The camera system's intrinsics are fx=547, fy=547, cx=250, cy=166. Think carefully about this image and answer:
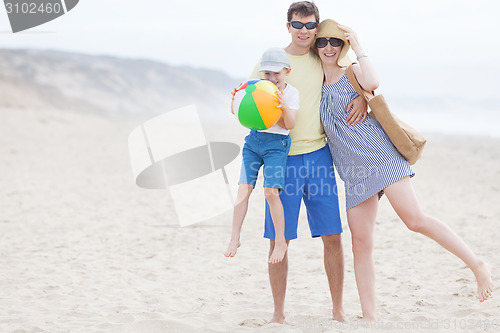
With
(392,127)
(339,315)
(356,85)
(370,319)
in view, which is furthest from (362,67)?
(339,315)

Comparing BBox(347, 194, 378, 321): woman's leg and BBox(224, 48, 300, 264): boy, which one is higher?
BBox(224, 48, 300, 264): boy

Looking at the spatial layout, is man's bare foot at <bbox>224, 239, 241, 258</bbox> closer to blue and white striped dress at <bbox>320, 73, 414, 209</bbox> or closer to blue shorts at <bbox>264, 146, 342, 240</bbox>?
blue shorts at <bbox>264, 146, 342, 240</bbox>

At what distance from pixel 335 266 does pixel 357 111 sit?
1119 millimetres

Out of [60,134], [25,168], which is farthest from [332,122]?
[60,134]

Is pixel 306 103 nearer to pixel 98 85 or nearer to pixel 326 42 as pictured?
pixel 326 42

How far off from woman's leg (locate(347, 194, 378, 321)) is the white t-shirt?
713mm

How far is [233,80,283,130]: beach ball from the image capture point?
10.6ft

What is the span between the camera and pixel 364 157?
11.3 feet

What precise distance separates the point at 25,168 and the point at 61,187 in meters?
2.77

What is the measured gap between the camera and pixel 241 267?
560cm

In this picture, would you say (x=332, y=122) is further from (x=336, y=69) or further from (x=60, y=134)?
(x=60, y=134)

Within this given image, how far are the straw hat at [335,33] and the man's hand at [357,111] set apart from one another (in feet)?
0.89

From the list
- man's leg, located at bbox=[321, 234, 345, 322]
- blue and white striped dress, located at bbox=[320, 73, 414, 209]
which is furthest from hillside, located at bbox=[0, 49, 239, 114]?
blue and white striped dress, located at bbox=[320, 73, 414, 209]

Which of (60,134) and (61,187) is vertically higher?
(61,187)
